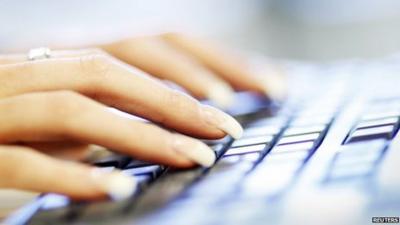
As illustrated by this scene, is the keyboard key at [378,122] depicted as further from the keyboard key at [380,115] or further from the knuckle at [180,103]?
the knuckle at [180,103]

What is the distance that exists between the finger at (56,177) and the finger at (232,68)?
364 millimetres

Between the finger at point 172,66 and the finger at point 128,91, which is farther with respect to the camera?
the finger at point 172,66

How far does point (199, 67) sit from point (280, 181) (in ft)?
1.37

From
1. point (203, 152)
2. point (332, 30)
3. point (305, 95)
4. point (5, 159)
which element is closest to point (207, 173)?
point (203, 152)

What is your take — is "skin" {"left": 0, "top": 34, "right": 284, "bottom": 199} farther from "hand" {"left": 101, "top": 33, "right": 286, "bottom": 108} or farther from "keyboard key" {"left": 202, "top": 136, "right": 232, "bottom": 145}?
"hand" {"left": 101, "top": 33, "right": 286, "bottom": 108}

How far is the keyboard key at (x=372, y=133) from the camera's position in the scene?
44 centimetres

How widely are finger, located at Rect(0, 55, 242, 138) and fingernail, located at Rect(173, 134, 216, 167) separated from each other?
0.13 feet

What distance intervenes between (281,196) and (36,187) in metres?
0.16

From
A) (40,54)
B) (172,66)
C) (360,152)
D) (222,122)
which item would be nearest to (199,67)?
(172,66)

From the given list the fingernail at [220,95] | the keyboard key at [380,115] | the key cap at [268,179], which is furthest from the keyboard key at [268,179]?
the fingernail at [220,95]

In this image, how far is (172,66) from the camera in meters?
0.77

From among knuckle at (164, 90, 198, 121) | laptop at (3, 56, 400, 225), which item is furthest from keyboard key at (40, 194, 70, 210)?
knuckle at (164, 90, 198, 121)

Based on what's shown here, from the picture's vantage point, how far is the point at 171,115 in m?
0.50

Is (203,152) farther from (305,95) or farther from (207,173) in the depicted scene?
(305,95)
